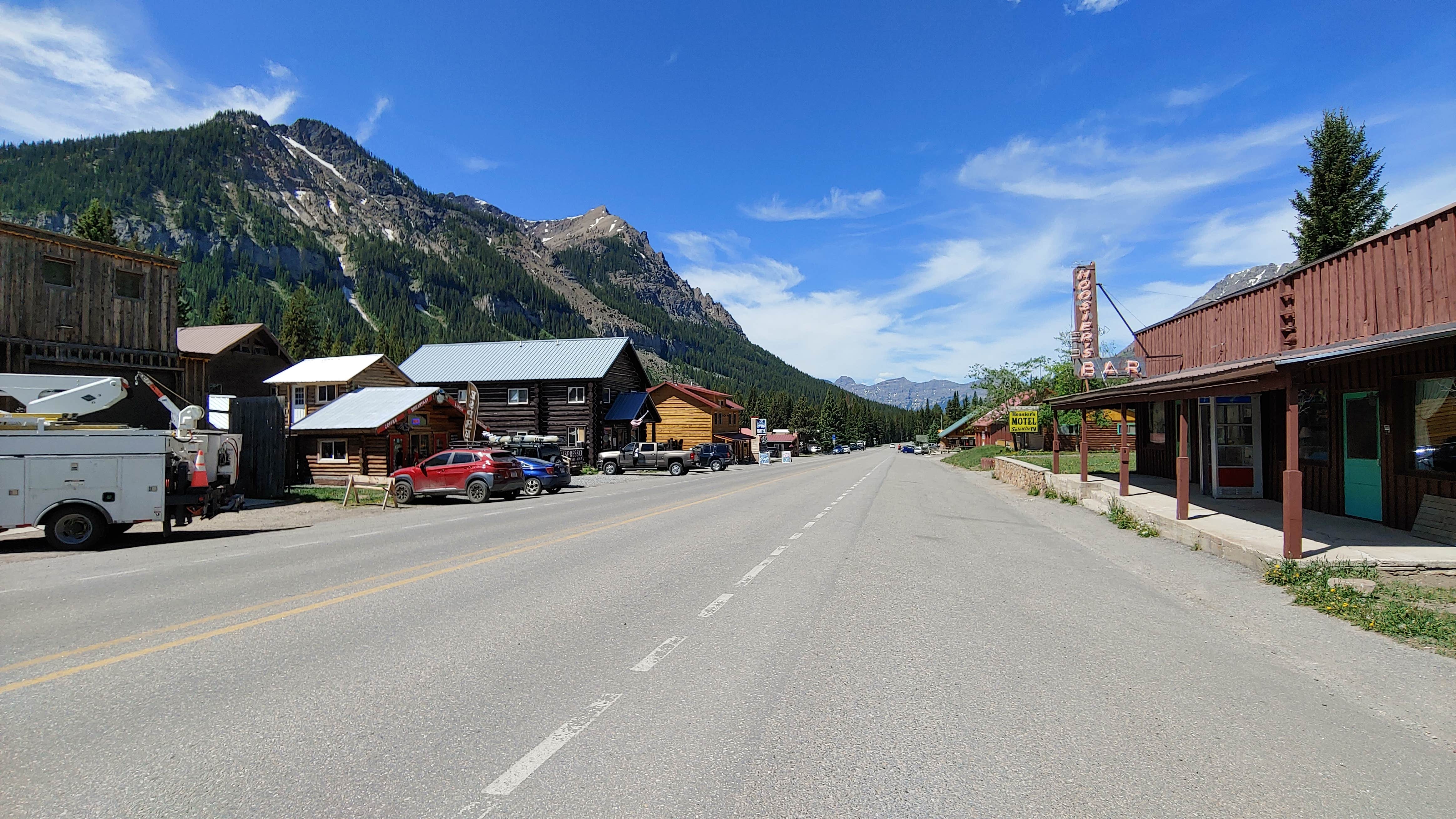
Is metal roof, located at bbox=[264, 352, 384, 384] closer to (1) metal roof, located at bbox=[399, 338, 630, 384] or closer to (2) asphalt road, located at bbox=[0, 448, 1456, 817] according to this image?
(1) metal roof, located at bbox=[399, 338, 630, 384]

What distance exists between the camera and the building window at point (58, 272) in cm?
2045

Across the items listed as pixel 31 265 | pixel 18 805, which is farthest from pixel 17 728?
pixel 31 265

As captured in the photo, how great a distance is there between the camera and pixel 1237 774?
3.86 metres

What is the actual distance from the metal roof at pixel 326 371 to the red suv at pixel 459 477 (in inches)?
479

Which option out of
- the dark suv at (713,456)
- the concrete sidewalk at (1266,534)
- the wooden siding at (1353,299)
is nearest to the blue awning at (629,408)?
the dark suv at (713,456)

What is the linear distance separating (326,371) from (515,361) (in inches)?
590

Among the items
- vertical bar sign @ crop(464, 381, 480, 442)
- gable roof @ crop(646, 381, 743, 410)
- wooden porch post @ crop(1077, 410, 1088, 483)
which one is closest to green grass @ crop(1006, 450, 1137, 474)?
wooden porch post @ crop(1077, 410, 1088, 483)

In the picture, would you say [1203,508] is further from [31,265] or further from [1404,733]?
[31,265]

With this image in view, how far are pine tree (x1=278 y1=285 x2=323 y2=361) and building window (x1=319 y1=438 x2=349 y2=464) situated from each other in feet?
169

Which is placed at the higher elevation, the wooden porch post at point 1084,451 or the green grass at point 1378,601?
the wooden porch post at point 1084,451

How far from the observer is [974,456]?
60.0 meters

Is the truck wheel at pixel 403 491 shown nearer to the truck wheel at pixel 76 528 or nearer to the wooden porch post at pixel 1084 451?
the truck wheel at pixel 76 528

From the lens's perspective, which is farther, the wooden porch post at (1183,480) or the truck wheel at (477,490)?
the truck wheel at (477,490)

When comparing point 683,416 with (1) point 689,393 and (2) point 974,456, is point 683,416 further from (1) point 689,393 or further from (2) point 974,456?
(2) point 974,456
